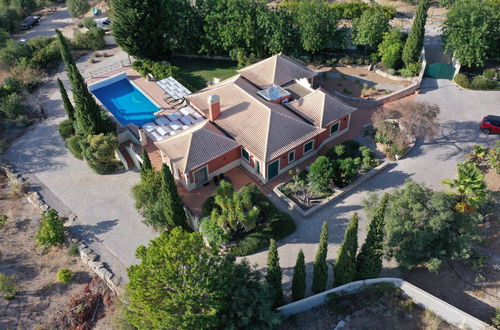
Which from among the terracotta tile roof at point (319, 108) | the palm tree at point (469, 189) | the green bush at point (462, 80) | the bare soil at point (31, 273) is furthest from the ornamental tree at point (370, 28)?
the bare soil at point (31, 273)

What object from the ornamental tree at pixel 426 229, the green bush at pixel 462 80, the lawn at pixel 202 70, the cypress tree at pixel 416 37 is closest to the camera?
the ornamental tree at pixel 426 229

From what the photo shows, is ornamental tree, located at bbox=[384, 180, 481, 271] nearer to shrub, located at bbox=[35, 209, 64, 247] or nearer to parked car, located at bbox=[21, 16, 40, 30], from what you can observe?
shrub, located at bbox=[35, 209, 64, 247]

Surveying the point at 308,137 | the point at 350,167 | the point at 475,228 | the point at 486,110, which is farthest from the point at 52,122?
the point at 486,110

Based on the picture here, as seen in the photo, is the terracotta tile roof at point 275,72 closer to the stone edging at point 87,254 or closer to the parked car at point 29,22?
A: the stone edging at point 87,254

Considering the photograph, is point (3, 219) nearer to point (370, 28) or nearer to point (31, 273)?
point (31, 273)

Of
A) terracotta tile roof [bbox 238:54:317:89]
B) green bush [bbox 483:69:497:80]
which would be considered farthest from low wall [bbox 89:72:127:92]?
green bush [bbox 483:69:497:80]

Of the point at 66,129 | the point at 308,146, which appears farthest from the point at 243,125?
the point at 66,129

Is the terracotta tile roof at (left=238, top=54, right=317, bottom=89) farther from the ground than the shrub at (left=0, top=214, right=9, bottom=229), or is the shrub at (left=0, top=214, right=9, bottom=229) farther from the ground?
the terracotta tile roof at (left=238, top=54, right=317, bottom=89)
